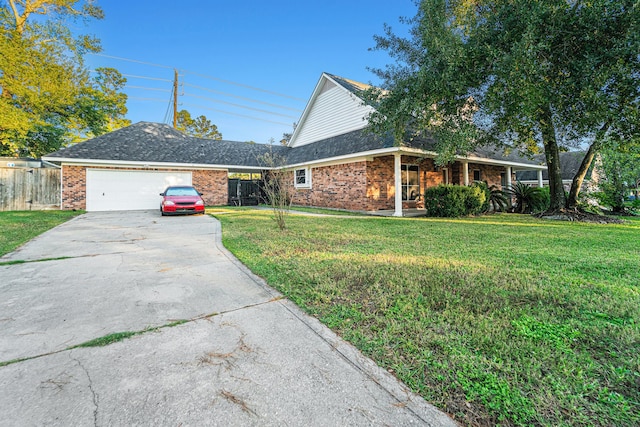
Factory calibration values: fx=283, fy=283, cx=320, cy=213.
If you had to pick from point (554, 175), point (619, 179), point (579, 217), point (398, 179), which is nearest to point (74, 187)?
point (398, 179)

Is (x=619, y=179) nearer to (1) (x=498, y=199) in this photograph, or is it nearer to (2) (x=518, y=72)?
(1) (x=498, y=199)

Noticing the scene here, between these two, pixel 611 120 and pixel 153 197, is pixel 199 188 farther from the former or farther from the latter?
pixel 611 120

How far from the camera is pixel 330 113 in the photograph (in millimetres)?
16406

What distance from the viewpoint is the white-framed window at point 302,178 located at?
16234mm

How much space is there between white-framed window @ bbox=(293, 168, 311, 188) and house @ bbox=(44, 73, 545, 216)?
6 centimetres

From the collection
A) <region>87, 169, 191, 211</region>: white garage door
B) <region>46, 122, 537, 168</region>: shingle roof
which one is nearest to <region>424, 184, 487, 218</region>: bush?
<region>46, 122, 537, 168</region>: shingle roof

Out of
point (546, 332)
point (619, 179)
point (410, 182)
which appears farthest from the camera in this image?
point (410, 182)

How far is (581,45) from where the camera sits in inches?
253

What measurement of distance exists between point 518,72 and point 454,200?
525 centimetres

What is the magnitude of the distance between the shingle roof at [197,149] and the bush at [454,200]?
1869 mm

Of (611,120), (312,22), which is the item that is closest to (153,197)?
(312,22)

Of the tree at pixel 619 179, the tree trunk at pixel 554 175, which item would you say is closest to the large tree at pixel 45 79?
the tree trunk at pixel 554 175

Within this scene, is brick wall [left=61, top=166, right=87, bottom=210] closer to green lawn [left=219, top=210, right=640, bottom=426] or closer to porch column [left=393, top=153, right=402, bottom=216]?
green lawn [left=219, top=210, right=640, bottom=426]

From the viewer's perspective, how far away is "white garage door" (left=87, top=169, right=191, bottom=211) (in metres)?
13.9
